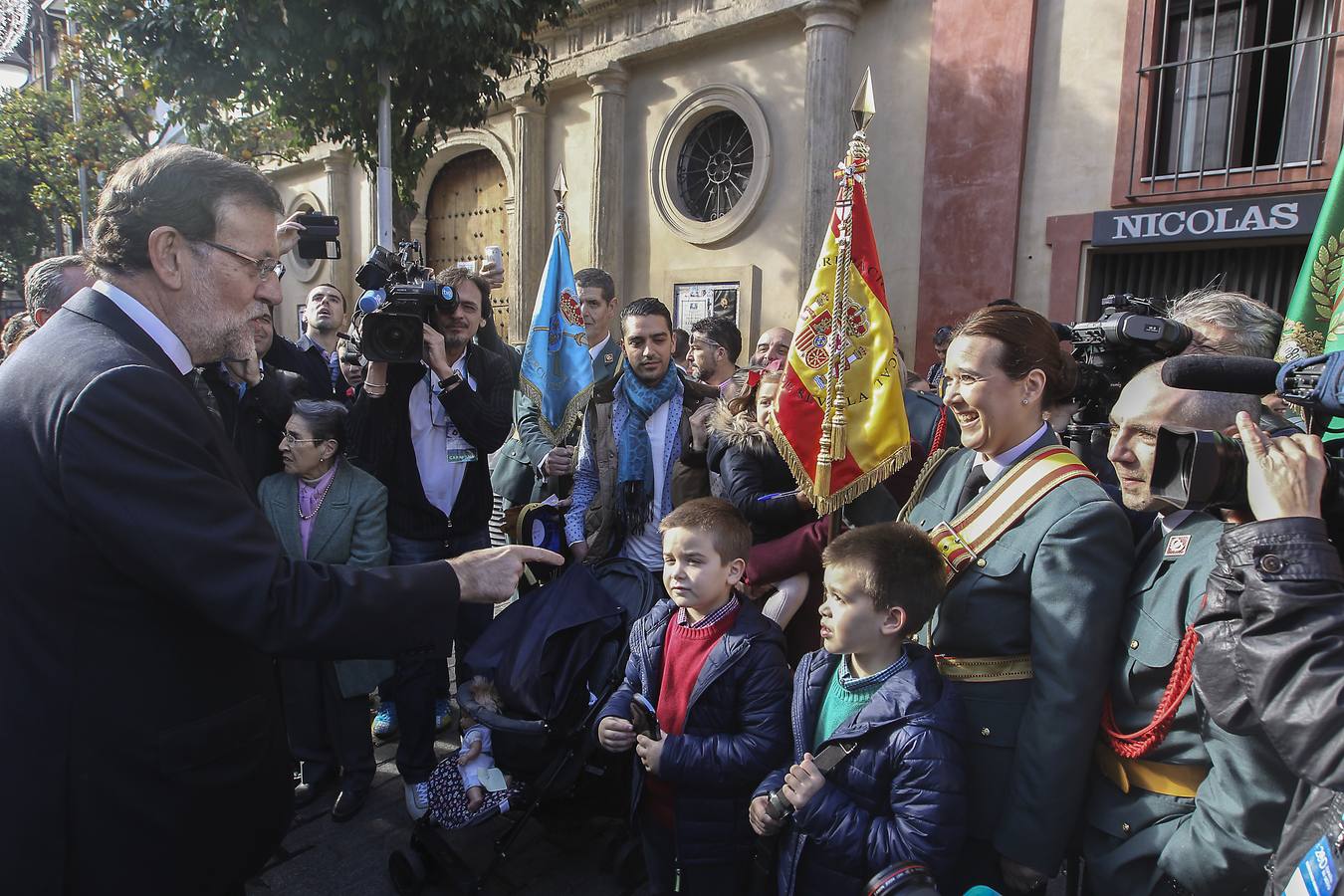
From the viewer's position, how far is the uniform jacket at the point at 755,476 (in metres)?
3.02

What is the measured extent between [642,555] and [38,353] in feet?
7.28

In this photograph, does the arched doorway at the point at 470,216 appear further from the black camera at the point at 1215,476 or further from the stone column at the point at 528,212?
the black camera at the point at 1215,476

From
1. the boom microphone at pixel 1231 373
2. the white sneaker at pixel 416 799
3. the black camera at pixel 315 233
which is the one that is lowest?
the white sneaker at pixel 416 799

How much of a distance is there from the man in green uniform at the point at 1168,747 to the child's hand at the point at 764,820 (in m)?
0.70

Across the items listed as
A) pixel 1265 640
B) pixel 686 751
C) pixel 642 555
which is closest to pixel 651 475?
pixel 642 555

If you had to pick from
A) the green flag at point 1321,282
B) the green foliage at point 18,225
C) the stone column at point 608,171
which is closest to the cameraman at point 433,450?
the green flag at point 1321,282

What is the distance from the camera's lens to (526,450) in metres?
4.32

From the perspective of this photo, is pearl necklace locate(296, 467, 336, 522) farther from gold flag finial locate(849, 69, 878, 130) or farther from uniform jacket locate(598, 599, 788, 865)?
gold flag finial locate(849, 69, 878, 130)

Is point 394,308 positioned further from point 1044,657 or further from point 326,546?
point 1044,657

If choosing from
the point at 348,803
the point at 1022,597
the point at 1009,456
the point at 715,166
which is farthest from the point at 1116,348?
the point at 715,166

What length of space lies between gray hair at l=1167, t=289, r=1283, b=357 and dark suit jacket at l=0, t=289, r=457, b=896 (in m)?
2.88

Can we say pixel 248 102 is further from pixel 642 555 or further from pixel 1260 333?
pixel 1260 333

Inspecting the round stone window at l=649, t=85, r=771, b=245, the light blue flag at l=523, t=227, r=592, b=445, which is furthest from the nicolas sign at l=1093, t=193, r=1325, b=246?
the light blue flag at l=523, t=227, r=592, b=445

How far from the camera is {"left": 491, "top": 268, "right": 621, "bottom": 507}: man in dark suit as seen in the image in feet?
14.0
